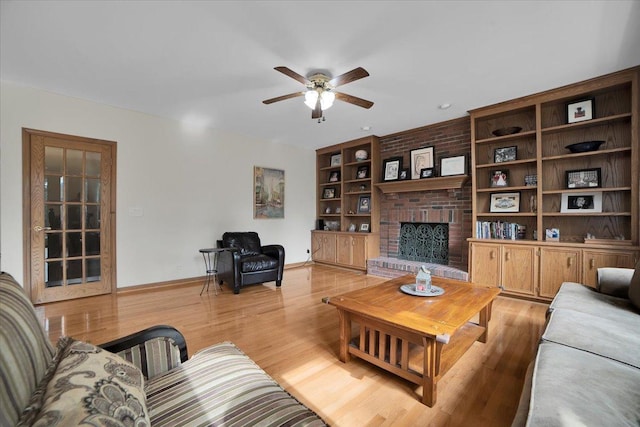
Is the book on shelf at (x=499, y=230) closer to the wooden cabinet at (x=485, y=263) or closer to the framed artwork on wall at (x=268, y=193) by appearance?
the wooden cabinet at (x=485, y=263)

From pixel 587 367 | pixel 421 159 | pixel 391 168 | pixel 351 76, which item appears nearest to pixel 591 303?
pixel 587 367

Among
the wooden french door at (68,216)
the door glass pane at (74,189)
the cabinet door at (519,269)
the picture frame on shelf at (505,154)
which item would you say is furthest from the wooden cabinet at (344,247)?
the door glass pane at (74,189)

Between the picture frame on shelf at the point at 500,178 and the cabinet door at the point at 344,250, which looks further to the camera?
the cabinet door at the point at 344,250

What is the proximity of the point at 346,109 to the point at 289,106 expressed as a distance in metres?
0.79

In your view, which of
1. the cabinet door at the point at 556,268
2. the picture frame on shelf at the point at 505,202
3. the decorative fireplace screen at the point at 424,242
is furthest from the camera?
the decorative fireplace screen at the point at 424,242

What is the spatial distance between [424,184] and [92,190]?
4801 mm

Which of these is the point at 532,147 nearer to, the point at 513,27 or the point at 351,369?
the point at 513,27

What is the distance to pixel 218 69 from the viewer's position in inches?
106

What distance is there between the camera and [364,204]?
544cm

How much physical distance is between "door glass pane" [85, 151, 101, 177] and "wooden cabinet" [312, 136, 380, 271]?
12.6 feet

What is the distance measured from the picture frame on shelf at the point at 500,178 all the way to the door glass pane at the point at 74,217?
18.4 feet

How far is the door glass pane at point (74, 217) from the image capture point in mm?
3416

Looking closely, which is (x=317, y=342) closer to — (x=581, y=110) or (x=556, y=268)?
(x=556, y=268)

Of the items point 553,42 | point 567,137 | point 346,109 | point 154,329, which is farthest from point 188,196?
point 567,137
